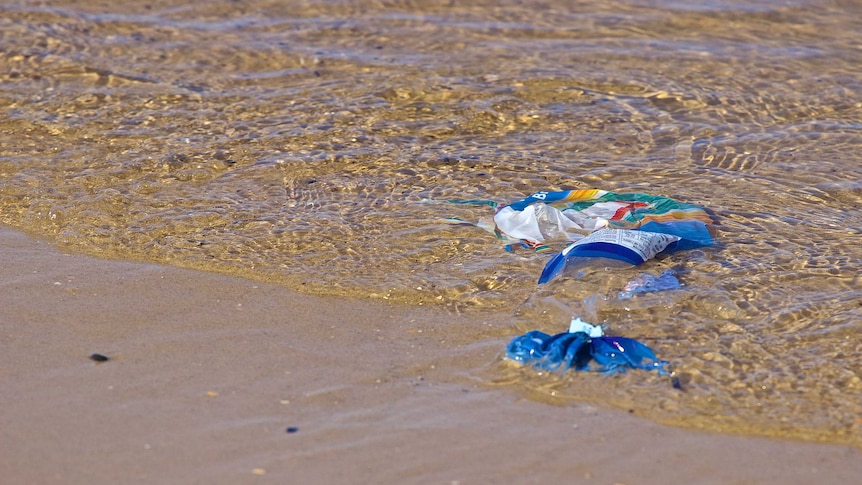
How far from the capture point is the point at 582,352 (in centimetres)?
325

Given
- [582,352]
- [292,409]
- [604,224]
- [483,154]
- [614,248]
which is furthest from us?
[483,154]

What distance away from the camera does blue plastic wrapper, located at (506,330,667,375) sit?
321 cm

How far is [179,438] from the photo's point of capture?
2.82 meters

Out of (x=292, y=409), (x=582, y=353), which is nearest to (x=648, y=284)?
(x=582, y=353)

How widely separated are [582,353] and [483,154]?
86.3 inches

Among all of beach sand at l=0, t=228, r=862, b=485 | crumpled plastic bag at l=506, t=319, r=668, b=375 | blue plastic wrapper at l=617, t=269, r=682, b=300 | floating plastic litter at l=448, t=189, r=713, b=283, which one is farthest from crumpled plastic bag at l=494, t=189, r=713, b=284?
beach sand at l=0, t=228, r=862, b=485

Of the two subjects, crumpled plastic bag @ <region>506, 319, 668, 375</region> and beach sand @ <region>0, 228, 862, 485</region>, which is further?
crumpled plastic bag @ <region>506, 319, 668, 375</region>

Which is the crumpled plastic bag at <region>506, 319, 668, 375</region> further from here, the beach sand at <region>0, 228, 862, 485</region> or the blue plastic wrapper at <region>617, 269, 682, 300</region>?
the blue plastic wrapper at <region>617, 269, 682, 300</region>

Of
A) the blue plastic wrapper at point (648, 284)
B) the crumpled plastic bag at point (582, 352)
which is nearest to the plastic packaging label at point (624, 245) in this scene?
the blue plastic wrapper at point (648, 284)

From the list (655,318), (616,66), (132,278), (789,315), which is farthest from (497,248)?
(616,66)

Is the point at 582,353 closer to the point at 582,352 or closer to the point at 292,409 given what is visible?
the point at 582,352

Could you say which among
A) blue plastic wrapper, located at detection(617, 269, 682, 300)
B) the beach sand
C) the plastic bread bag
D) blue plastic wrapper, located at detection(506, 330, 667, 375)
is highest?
the plastic bread bag

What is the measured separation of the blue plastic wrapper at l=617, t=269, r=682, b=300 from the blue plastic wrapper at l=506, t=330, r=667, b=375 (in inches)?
16.2

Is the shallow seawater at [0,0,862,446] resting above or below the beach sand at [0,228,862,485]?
above
